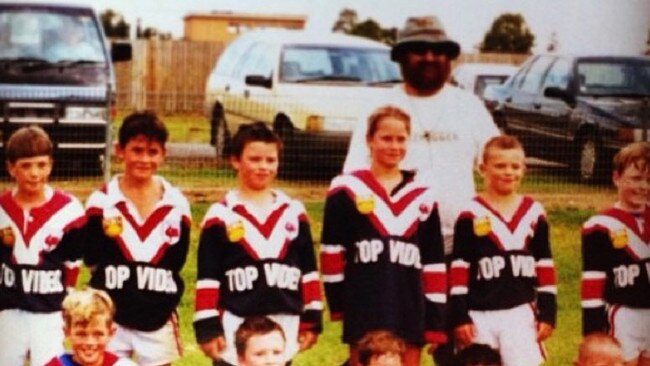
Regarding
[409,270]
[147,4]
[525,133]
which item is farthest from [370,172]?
[147,4]

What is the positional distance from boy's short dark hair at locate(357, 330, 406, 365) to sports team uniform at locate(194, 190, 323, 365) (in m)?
0.17

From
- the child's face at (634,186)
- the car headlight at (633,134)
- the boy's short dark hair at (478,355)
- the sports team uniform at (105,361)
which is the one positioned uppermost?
the car headlight at (633,134)

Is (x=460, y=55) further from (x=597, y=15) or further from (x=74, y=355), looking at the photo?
(x=74, y=355)

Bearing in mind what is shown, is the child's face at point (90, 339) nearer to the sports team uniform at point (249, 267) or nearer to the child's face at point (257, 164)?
the sports team uniform at point (249, 267)

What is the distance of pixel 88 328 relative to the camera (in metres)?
2.55

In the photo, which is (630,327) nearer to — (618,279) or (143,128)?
(618,279)

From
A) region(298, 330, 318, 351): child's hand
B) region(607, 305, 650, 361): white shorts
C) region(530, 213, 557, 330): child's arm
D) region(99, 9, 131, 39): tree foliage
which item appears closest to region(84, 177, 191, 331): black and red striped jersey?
region(298, 330, 318, 351): child's hand

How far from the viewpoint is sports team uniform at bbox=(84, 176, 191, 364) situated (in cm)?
263

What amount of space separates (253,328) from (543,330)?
748 mm

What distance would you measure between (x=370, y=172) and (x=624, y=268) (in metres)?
0.72

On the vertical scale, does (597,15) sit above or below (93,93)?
→ above

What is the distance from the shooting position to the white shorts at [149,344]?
264cm

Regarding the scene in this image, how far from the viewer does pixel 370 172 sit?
273 centimetres

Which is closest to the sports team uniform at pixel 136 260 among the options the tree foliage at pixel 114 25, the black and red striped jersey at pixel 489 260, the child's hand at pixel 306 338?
the child's hand at pixel 306 338
